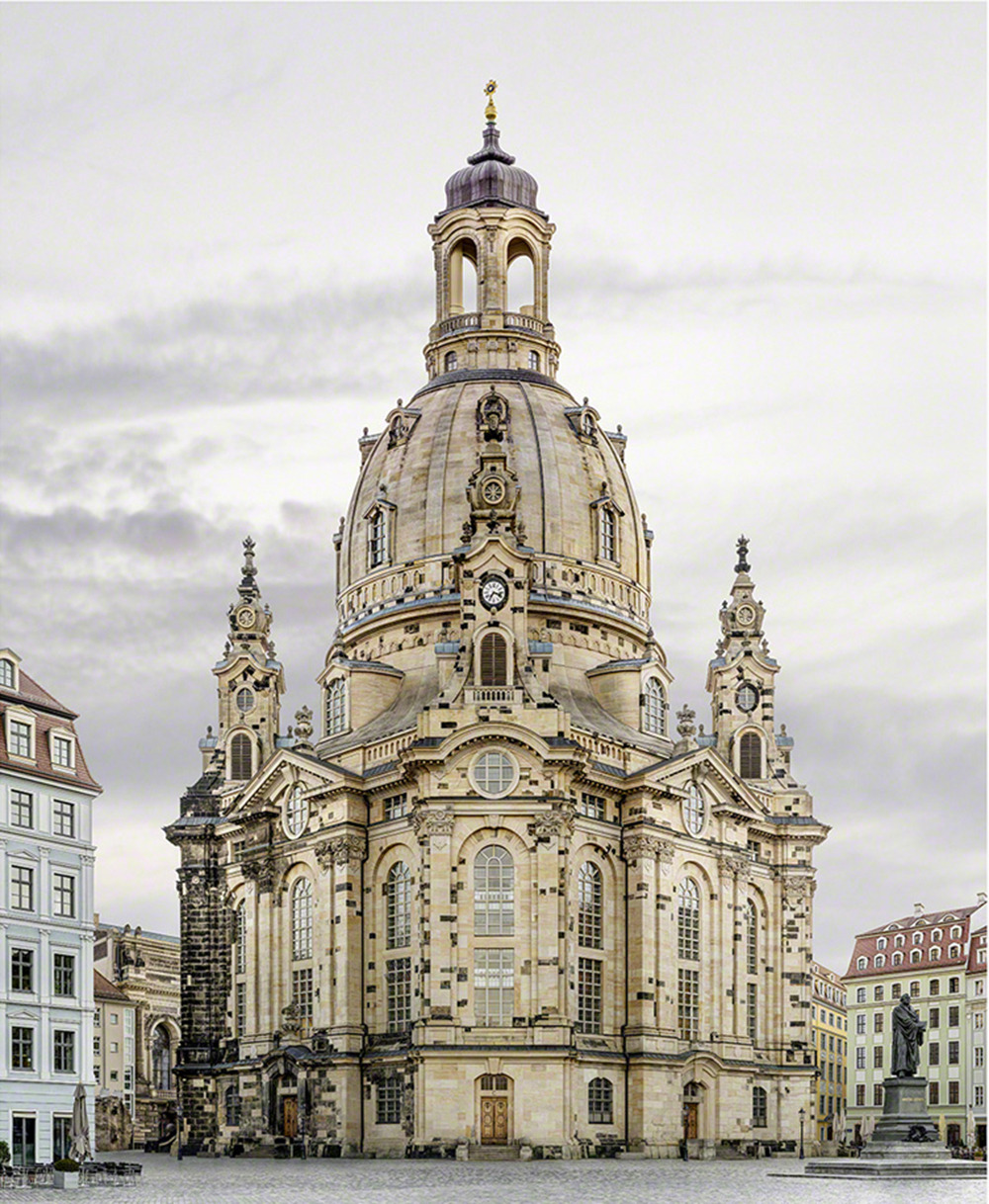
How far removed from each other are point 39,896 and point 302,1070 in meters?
33.6

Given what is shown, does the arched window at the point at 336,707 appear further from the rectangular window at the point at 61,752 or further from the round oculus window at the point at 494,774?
the rectangular window at the point at 61,752

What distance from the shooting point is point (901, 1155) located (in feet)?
231

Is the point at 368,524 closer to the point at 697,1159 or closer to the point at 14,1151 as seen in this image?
the point at 697,1159

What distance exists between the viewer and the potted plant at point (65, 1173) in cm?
6178

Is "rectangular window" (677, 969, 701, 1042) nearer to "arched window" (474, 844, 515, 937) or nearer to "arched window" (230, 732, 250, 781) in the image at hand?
"arched window" (474, 844, 515, 937)

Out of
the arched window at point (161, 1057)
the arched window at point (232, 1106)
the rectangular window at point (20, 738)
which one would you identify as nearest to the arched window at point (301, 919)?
the arched window at point (232, 1106)

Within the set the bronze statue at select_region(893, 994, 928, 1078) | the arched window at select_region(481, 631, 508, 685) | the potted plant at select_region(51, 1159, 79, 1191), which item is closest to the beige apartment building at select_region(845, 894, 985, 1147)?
the arched window at select_region(481, 631, 508, 685)

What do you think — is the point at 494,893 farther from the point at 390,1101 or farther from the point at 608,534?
the point at 608,534

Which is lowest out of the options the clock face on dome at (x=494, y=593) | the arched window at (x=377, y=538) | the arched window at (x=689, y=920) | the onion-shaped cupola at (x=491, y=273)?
the arched window at (x=689, y=920)

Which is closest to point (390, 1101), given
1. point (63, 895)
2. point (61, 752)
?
point (63, 895)

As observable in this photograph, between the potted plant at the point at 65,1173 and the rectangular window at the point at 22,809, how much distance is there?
18093mm

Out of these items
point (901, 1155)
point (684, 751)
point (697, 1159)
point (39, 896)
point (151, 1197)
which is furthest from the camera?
point (684, 751)

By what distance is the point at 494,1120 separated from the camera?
3824 inches

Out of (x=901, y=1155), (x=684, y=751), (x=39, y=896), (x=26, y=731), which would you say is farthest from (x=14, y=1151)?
(x=684, y=751)
